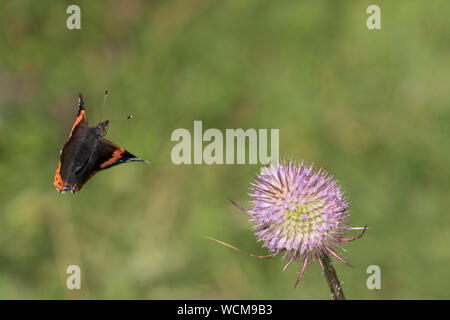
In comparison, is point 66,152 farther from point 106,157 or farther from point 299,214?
point 299,214

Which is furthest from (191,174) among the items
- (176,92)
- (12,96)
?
(12,96)

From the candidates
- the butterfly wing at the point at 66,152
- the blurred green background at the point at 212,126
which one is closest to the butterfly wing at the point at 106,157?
the butterfly wing at the point at 66,152

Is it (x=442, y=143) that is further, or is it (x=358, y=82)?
(x=358, y=82)

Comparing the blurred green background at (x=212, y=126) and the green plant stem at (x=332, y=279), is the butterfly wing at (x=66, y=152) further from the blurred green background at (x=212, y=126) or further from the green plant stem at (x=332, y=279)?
the green plant stem at (x=332, y=279)

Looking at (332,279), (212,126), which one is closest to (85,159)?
(332,279)

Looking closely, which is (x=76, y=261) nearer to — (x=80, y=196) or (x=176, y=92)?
(x=80, y=196)
